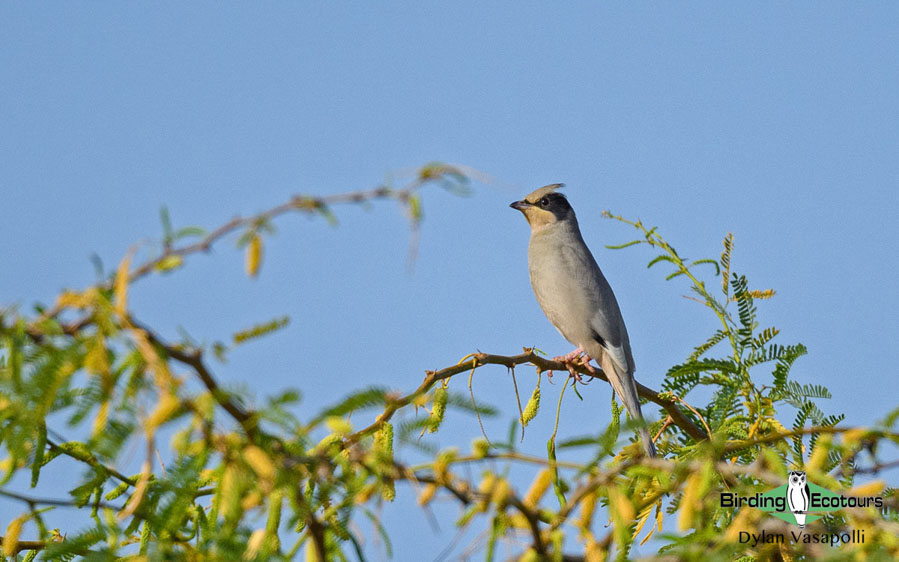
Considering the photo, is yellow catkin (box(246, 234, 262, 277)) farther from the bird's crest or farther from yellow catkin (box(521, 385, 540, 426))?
the bird's crest

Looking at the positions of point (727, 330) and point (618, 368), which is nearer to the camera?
point (727, 330)

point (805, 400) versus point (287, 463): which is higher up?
point (805, 400)

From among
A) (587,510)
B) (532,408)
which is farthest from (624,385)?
(587,510)

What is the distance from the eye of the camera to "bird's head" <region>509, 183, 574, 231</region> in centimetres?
843

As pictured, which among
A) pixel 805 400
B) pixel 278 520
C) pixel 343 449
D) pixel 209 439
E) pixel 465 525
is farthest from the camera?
pixel 805 400

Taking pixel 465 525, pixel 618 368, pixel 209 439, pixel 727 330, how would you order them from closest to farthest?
pixel 209 439, pixel 465 525, pixel 727 330, pixel 618 368

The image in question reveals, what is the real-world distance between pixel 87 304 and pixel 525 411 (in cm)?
222

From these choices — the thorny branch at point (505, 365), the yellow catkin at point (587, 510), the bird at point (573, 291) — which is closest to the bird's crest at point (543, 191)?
the bird at point (573, 291)

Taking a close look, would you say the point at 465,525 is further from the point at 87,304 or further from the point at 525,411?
the point at 525,411

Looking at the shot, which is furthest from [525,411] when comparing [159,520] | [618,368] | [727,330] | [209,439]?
[618,368]

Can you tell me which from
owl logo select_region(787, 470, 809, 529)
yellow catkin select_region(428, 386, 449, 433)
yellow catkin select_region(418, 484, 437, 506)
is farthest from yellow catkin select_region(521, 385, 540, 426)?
yellow catkin select_region(418, 484, 437, 506)

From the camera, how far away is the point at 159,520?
188cm

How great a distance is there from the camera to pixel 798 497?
2525 mm

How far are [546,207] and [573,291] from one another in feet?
4.83
